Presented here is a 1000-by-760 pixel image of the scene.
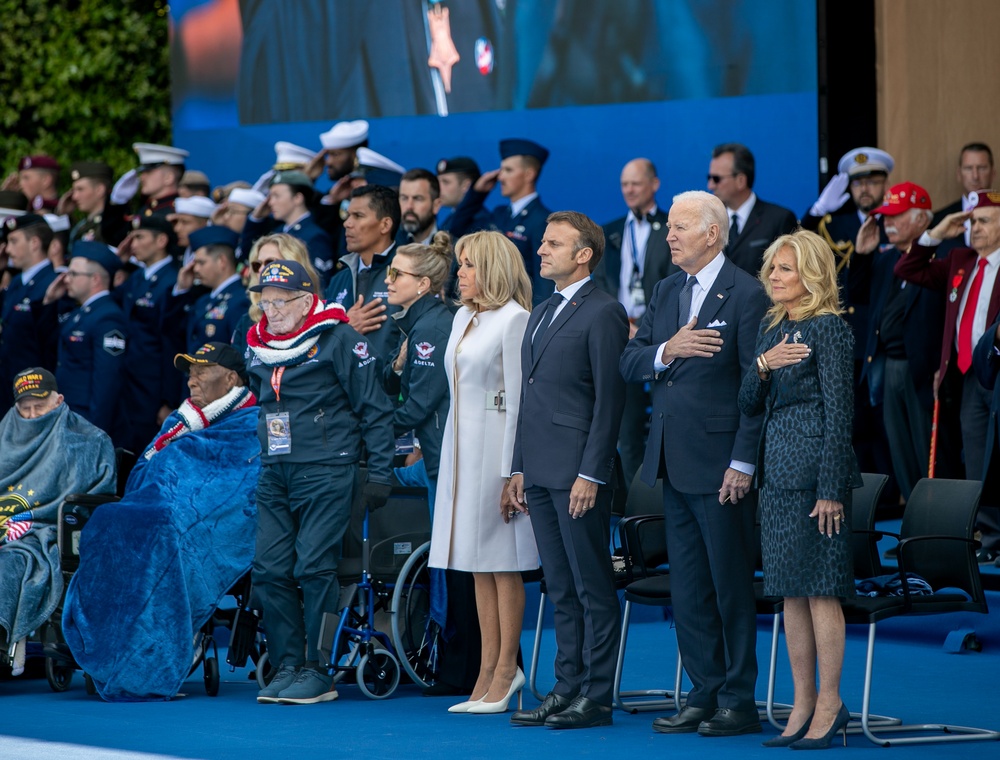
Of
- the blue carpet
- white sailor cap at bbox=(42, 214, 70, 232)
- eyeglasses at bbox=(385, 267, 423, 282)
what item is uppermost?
white sailor cap at bbox=(42, 214, 70, 232)

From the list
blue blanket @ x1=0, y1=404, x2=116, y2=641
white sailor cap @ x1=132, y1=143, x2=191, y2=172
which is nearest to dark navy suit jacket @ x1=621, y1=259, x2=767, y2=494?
blue blanket @ x1=0, y1=404, x2=116, y2=641

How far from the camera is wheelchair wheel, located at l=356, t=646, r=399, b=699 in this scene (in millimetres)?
6602

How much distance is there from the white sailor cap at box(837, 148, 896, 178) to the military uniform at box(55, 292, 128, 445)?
4.29 meters

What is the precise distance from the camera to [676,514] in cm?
562

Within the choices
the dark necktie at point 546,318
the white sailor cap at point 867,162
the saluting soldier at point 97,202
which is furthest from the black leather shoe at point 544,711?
the saluting soldier at point 97,202

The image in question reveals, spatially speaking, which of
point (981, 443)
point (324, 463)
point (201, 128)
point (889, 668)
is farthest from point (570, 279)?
point (201, 128)

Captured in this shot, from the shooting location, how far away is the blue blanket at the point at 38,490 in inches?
273

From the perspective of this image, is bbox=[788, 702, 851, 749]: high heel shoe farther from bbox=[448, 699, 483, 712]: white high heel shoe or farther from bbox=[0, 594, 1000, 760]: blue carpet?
bbox=[448, 699, 483, 712]: white high heel shoe

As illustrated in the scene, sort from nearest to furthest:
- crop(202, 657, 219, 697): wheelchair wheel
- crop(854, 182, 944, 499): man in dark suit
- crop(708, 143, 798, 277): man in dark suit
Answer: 1. crop(202, 657, 219, 697): wheelchair wheel
2. crop(854, 182, 944, 499): man in dark suit
3. crop(708, 143, 798, 277): man in dark suit

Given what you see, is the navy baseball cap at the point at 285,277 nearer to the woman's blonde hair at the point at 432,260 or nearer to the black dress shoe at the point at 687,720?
the woman's blonde hair at the point at 432,260

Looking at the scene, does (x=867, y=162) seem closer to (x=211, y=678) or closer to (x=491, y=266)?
(x=491, y=266)

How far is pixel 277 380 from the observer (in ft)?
21.4

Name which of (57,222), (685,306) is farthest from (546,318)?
(57,222)

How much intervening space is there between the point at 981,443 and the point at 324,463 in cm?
322
